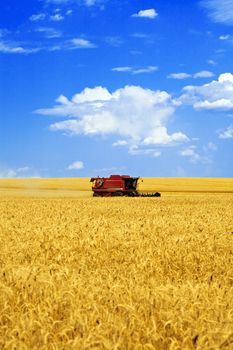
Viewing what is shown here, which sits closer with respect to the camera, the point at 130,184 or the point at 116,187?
the point at 116,187

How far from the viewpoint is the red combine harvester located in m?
49.6

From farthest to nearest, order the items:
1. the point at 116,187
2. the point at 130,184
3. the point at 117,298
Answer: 1. the point at 130,184
2. the point at 116,187
3. the point at 117,298

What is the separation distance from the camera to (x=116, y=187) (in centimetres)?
5003

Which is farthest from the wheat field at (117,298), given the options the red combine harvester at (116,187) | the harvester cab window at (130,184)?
the harvester cab window at (130,184)

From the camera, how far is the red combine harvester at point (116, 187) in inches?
1953

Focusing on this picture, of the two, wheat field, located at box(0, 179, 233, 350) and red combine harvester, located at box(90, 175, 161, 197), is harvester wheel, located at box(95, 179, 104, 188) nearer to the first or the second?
red combine harvester, located at box(90, 175, 161, 197)

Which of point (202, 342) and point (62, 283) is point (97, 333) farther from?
point (62, 283)

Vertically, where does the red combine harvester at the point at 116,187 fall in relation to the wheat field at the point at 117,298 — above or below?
above

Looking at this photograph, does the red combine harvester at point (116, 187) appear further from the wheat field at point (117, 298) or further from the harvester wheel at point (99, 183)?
the wheat field at point (117, 298)

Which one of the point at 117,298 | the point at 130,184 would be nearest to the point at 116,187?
the point at 130,184

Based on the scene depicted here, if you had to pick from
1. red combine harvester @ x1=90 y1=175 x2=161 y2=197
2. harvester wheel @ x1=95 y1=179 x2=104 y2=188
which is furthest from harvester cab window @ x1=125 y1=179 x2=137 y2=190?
harvester wheel @ x1=95 y1=179 x2=104 y2=188

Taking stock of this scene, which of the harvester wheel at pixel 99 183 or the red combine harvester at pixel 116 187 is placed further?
the harvester wheel at pixel 99 183

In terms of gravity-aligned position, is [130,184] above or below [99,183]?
below

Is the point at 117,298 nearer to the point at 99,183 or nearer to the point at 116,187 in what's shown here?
the point at 116,187
